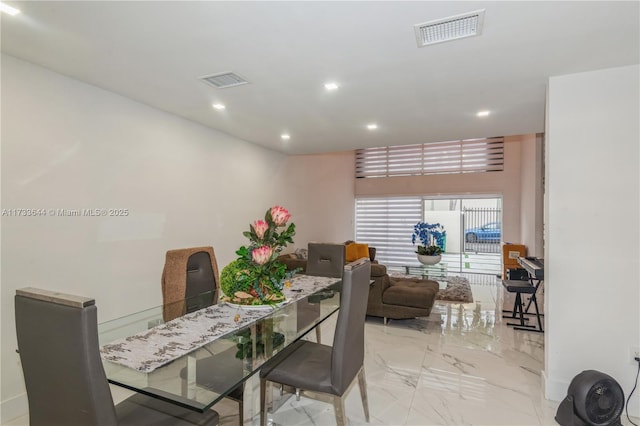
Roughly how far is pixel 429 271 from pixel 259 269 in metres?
4.24

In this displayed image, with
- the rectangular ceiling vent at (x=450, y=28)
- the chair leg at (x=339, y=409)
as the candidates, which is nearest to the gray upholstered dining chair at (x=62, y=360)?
the chair leg at (x=339, y=409)

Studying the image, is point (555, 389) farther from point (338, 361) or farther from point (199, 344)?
point (199, 344)

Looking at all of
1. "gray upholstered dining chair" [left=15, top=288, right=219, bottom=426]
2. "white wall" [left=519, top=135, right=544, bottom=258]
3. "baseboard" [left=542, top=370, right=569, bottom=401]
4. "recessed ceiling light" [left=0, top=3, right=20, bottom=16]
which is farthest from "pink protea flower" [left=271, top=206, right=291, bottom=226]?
"white wall" [left=519, top=135, right=544, bottom=258]

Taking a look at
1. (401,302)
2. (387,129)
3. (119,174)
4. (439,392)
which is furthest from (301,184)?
(439,392)

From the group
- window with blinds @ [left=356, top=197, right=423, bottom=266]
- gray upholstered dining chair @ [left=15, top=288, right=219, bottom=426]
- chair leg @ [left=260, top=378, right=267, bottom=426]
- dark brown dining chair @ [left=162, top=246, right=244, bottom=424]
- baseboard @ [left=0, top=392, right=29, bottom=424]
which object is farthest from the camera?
window with blinds @ [left=356, top=197, right=423, bottom=266]

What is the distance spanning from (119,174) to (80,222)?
55cm

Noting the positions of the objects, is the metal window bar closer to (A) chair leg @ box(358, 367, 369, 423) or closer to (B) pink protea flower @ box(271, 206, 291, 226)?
(A) chair leg @ box(358, 367, 369, 423)

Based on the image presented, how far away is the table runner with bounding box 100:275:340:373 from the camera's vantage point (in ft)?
4.82

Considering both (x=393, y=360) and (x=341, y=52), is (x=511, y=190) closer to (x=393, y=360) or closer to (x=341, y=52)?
(x=393, y=360)

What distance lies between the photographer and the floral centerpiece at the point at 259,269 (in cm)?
212

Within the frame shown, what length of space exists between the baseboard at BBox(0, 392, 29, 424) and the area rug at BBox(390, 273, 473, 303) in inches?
184

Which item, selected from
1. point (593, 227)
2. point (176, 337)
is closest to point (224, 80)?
point (176, 337)

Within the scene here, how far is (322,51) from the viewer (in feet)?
6.98

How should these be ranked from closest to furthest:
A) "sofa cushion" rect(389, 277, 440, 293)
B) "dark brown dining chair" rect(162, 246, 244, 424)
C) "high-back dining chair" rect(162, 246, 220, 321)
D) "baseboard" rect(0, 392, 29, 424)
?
"dark brown dining chair" rect(162, 246, 244, 424), "baseboard" rect(0, 392, 29, 424), "high-back dining chair" rect(162, 246, 220, 321), "sofa cushion" rect(389, 277, 440, 293)
